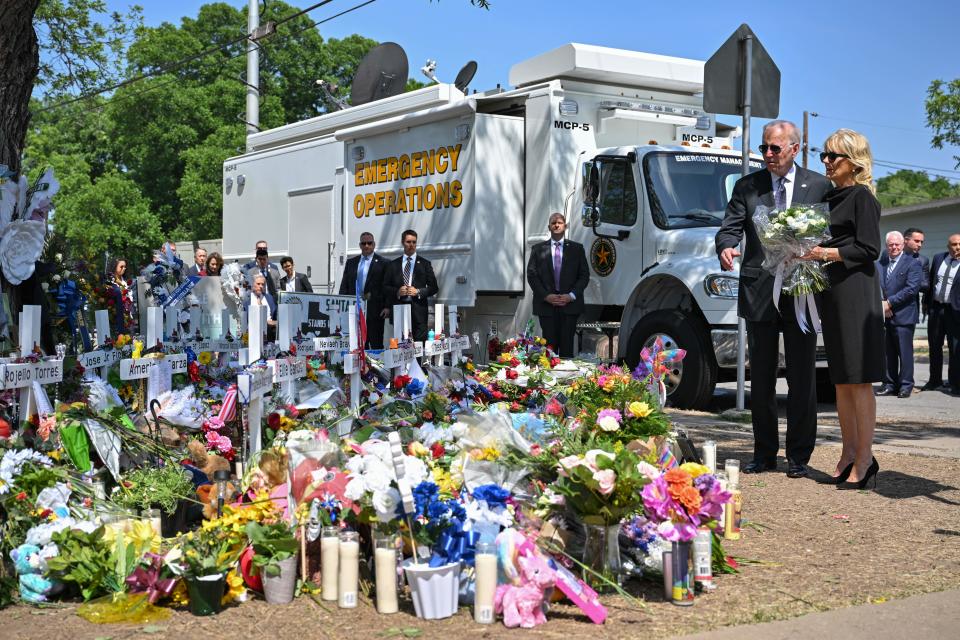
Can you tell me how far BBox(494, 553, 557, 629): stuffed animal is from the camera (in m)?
4.04

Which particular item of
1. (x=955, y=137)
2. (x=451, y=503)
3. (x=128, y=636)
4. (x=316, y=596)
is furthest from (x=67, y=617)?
(x=955, y=137)

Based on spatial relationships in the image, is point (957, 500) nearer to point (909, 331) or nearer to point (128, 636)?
point (128, 636)

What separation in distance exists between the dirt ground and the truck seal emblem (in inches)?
195

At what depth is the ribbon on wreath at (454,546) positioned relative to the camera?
4.26 meters

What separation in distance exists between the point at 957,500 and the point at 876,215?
5.72 feet

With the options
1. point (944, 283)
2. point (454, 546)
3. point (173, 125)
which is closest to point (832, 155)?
point (454, 546)

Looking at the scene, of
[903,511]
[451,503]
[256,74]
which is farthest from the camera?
[256,74]

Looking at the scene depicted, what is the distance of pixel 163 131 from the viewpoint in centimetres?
3950

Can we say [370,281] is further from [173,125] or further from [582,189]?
[173,125]

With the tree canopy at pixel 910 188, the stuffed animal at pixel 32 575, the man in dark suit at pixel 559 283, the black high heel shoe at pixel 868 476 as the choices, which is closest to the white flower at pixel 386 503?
the stuffed animal at pixel 32 575

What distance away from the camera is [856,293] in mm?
6547

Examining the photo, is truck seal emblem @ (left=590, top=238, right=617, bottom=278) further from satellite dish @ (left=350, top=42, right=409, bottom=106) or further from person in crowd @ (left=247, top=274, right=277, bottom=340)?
satellite dish @ (left=350, top=42, right=409, bottom=106)

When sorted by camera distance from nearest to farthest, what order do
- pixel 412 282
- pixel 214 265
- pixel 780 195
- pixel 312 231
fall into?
1. pixel 780 195
2. pixel 412 282
3. pixel 214 265
4. pixel 312 231

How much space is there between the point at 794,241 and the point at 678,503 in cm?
248
